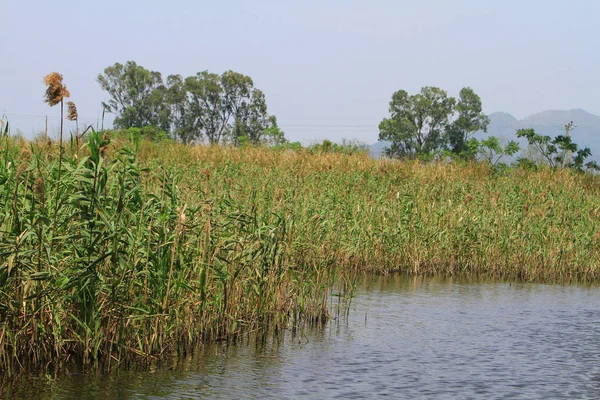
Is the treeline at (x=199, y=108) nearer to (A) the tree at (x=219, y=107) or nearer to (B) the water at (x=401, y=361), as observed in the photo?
(A) the tree at (x=219, y=107)

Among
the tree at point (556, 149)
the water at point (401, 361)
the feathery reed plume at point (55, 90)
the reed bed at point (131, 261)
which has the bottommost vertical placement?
the water at point (401, 361)

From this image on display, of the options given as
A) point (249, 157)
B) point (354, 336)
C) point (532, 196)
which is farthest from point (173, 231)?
point (249, 157)

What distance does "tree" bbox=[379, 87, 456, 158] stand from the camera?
343 ft

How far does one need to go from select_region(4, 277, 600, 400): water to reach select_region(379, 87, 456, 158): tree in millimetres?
91356

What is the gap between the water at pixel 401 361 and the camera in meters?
7.82

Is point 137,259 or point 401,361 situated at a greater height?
point 137,259

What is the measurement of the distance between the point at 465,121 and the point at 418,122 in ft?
21.6

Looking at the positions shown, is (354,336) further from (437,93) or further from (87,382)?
(437,93)

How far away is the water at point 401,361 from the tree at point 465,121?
91715 millimetres

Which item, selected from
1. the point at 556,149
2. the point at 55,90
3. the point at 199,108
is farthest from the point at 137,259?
the point at 199,108

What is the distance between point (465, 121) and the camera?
106 meters

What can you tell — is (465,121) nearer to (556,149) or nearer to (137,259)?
(556,149)

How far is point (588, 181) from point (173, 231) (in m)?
23.8

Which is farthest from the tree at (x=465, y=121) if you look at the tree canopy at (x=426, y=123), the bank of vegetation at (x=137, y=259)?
the bank of vegetation at (x=137, y=259)
